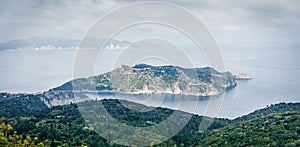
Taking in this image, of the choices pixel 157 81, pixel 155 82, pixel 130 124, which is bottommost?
pixel 130 124

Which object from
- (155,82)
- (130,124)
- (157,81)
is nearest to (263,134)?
(130,124)

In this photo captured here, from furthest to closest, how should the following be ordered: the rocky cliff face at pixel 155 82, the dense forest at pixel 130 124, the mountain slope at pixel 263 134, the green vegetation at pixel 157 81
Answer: the green vegetation at pixel 157 81 → the rocky cliff face at pixel 155 82 → the mountain slope at pixel 263 134 → the dense forest at pixel 130 124

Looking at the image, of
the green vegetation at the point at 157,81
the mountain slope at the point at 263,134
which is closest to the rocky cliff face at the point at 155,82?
the green vegetation at the point at 157,81

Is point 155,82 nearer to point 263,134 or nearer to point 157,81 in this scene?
point 157,81

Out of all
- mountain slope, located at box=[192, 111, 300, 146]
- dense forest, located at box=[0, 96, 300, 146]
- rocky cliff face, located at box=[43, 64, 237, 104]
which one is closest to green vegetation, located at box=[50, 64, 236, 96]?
rocky cliff face, located at box=[43, 64, 237, 104]

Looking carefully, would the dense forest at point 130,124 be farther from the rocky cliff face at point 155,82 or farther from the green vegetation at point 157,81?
the green vegetation at point 157,81

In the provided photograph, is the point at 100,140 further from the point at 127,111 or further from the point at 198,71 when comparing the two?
the point at 198,71

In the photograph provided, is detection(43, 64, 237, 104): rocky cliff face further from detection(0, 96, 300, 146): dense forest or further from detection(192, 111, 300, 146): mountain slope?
detection(192, 111, 300, 146): mountain slope

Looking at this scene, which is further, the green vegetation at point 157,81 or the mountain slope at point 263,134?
the green vegetation at point 157,81
